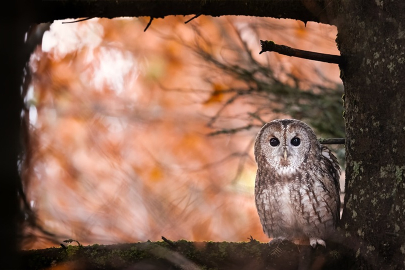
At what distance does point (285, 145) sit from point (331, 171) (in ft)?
A: 0.98

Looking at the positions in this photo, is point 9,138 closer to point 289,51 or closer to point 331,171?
point 289,51

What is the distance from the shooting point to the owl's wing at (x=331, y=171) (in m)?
3.57

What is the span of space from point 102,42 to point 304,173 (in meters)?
3.60

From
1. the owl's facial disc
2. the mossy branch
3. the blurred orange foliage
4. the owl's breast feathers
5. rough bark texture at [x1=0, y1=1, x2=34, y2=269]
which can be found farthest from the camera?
the blurred orange foliage

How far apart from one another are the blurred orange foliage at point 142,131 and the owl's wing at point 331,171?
4.92 feet

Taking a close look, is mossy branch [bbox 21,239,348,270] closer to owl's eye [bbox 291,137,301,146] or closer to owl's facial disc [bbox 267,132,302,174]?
owl's facial disc [bbox 267,132,302,174]

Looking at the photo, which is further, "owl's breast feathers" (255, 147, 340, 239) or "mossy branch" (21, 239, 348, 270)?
"owl's breast feathers" (255, 147, 340, 239)

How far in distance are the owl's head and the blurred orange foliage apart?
54.1 inches

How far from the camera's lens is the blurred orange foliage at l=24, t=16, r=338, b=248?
5625 millimetres

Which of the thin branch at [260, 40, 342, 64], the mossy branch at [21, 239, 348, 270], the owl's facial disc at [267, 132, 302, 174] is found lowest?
the mossy branch at [21, 239, 348, 270]

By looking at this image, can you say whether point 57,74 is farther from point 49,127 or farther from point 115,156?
point 115,156

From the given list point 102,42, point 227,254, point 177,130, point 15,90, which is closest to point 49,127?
point 102,42

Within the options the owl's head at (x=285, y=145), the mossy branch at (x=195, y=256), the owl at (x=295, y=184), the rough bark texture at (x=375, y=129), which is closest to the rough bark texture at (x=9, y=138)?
the mossy branch at (x=195, y=256)

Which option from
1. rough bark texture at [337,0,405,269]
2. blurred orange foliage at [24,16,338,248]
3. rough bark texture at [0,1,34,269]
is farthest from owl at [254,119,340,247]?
rough bark texture at [0,1,34,269]
